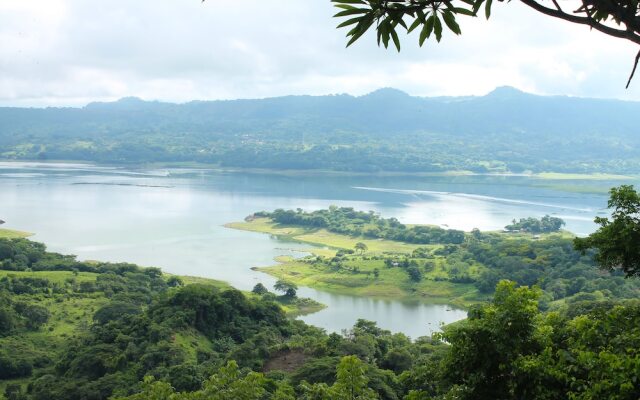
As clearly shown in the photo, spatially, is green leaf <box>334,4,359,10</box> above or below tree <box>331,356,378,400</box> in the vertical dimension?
above

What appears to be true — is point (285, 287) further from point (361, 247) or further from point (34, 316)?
point (361, 247)

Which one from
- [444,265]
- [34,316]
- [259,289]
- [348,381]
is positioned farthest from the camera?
[444,265]

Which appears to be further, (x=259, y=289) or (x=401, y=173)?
(x=401, y=173)

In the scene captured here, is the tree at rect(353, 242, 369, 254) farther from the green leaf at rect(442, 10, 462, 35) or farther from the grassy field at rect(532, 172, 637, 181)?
the grassy field at rect(532, 172, 637, 181)

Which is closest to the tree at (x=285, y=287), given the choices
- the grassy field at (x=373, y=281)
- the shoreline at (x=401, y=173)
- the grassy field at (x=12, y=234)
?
the grassy field at (x=373, y=281)

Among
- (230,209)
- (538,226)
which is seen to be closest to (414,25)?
(538,226)

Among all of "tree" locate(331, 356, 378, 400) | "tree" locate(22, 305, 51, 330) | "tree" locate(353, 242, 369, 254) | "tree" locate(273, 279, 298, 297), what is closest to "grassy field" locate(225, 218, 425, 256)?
"tree" locate(353, 242, 369, 254)
